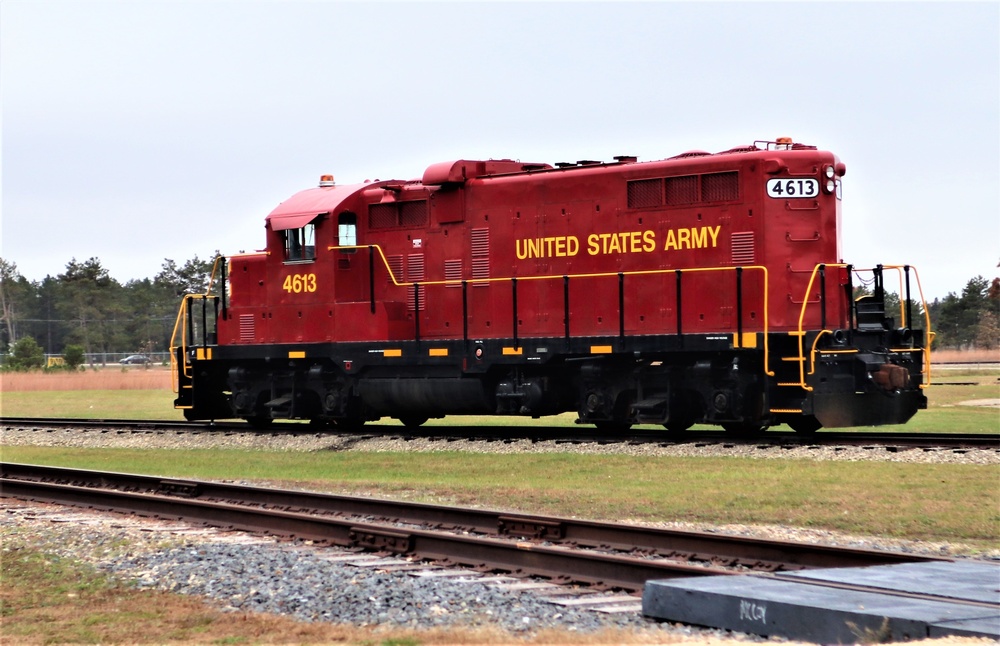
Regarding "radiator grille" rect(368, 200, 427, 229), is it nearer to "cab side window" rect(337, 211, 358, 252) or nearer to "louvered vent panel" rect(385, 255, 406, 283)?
"cab side window" rect(337, 211, 358, 252)

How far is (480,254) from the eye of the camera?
1956 centimetres

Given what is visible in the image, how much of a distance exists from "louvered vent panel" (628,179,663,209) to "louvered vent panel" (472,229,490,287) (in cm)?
265

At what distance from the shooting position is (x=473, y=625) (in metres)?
7.09

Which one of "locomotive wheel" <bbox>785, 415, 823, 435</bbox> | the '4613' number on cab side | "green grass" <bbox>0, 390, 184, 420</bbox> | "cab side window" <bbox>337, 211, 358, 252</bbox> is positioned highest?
"cab side window" <bbox>337, 211, 358, 252</bbox>

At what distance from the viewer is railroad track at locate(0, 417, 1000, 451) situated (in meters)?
16.2

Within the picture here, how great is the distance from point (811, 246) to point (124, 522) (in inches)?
399

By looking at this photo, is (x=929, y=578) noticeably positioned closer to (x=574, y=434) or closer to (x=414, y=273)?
(x=574, y=434)

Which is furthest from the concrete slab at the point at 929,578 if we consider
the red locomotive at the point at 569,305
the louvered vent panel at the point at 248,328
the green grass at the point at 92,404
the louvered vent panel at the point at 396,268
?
the green grass at the point at 92,404

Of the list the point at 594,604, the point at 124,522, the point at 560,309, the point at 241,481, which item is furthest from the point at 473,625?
the point at 560,309

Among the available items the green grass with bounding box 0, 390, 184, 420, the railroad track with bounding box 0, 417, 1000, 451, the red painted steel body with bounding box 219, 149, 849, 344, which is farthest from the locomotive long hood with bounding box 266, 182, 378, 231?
the green grass with bounding box 0, 390, 184, 420

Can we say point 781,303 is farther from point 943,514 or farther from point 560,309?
point 943,514

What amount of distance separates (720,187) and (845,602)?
11411 mm

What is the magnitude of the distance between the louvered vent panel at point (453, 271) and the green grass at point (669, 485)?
341 cm

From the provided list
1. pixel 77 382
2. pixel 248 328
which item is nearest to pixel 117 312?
pixel 77 382
